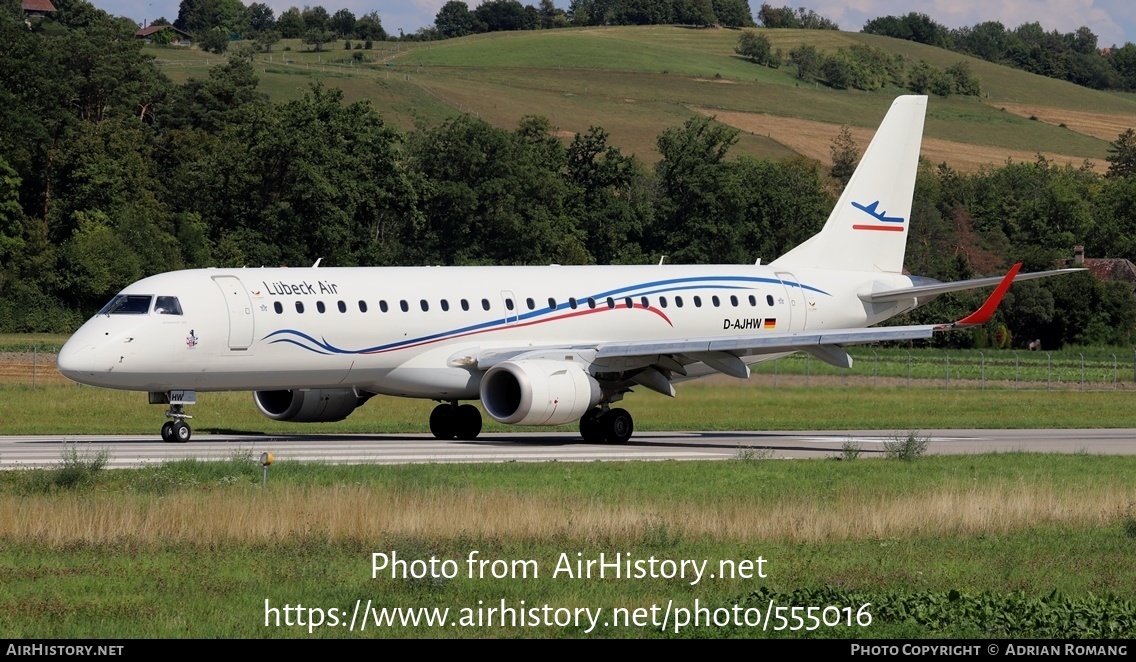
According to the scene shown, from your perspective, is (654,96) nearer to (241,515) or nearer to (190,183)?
(190,183)

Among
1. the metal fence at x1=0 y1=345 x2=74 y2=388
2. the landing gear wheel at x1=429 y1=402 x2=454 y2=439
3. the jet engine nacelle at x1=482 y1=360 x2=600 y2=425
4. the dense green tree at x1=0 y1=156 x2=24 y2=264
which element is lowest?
the metal fence at x1=0 y1=345 x2=74 y2=388

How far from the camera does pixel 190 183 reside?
92812mm

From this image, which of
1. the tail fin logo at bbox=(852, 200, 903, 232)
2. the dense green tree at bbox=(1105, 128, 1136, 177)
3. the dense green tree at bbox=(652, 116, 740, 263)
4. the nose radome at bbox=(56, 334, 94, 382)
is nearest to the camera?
the nose radome at bbox=(56, 334, 94, 382)

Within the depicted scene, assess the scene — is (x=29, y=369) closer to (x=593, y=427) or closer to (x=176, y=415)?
(x=176, y=415)

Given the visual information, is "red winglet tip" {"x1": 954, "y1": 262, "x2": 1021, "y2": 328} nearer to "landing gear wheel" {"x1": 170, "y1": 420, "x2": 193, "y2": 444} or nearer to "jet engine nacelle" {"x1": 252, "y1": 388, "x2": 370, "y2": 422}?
"jet engine nacelle" {"x1": 252, "y1": 388, "x2": 370, "y2": 422}

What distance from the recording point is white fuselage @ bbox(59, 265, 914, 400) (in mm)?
32469

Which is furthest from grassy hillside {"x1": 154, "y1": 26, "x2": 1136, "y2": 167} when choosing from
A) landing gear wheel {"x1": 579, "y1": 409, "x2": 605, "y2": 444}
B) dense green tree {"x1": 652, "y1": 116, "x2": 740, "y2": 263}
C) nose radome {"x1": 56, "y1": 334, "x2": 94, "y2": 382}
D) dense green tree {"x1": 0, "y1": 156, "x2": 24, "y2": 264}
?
nose radome {"x1": 56, "y1": 334, "x2": 94, "y2": 382}

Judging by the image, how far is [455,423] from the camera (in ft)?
125

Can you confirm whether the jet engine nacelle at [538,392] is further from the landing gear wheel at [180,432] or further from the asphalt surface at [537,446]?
the landing gear wheel at [180,432]

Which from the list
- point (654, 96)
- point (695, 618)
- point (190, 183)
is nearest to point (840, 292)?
point (695, 618)

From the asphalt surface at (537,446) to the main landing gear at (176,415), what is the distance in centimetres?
26

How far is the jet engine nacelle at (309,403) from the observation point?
121 feet

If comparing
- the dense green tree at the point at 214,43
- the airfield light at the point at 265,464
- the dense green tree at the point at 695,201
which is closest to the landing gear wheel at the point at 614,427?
the airfield light at the point at 265,464

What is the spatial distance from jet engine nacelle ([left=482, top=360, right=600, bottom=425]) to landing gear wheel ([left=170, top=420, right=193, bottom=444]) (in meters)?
5.89
